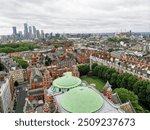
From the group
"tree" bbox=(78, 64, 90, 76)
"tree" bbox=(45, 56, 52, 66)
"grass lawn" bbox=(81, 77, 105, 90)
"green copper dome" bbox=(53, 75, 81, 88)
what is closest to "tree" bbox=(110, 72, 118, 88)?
"grass lawn" bbox=(81, 77, 105, 90)

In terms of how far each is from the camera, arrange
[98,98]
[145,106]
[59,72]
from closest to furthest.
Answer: [98,98], [145,106], [59,72]

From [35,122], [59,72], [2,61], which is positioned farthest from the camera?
[2,61]

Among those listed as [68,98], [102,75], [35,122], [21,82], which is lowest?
[21,82]

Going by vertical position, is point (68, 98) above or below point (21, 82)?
above

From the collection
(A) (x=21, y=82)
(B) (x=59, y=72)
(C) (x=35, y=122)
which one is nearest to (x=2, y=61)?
(A) (x=21, y=82)

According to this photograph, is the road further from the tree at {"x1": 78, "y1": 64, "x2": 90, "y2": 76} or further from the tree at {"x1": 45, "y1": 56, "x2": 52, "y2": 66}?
the tree at {"x1": 45, "y1": 56, "x2": 52, "y2": 66}

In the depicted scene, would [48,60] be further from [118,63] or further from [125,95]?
[125,95]
